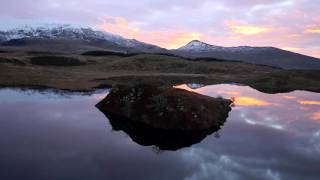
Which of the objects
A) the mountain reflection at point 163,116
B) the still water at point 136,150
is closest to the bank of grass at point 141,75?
the mountain reflection at point 163,116

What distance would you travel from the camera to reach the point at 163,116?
2962 centimetres

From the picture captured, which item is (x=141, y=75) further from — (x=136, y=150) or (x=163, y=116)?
(x=136, y=150)

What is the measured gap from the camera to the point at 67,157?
21.7 meters

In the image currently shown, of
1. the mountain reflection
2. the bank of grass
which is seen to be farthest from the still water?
the bank of grass

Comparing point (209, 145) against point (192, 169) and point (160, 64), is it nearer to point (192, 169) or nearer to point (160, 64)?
point (192, 169)

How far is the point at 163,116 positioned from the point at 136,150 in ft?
20.3

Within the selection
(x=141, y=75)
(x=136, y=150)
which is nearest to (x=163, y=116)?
(x=136, y=150)

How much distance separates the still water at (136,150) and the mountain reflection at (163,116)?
798 millimetres

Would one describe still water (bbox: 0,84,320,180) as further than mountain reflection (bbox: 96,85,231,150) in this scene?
No

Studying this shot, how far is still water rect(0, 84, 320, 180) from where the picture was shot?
1995 centimetres

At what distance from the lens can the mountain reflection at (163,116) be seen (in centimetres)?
2664

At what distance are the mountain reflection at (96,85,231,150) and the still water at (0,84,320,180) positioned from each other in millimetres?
798

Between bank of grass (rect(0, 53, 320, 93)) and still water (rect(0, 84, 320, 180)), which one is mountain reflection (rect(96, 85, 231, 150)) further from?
bank of grass (rect(0, 53, 320, 93))

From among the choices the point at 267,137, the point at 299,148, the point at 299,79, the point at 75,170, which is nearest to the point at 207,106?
the point at 267,137
